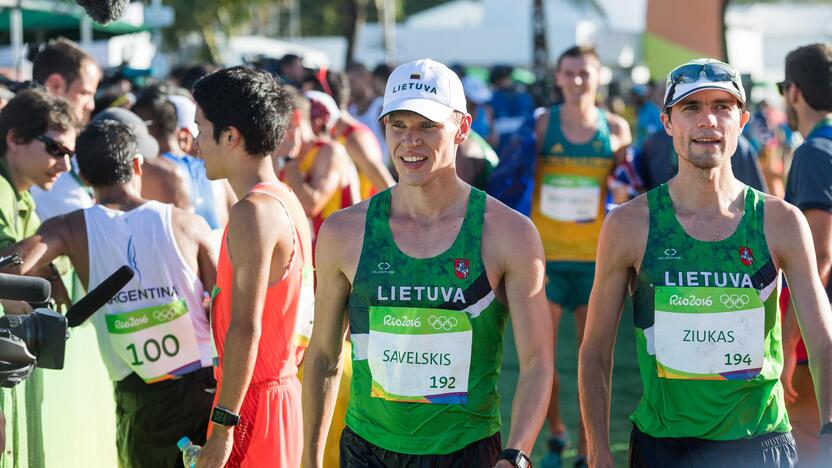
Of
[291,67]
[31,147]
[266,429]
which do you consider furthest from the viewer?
[291,67]

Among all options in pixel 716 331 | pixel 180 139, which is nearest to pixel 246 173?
pixel 716 331

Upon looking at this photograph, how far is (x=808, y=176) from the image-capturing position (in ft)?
16.7

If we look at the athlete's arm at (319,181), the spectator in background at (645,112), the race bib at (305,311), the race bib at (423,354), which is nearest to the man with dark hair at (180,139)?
the athlete's arm at (319,181)

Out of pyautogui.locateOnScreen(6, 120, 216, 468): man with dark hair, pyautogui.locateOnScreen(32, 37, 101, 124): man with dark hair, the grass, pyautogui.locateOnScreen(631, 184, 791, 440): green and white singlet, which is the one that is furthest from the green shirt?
the grass

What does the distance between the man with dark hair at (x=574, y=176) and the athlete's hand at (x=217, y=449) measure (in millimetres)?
4332

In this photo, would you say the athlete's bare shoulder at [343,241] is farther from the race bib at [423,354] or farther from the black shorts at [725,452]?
the black shorts at [725,452]

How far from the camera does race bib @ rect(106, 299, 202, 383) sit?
4.84 meters

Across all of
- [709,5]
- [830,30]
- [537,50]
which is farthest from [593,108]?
[830,30]

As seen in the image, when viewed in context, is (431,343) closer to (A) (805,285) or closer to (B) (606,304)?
(B) (606,304)

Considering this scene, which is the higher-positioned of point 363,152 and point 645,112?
point 645,112

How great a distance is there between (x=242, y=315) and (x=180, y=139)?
3.28 m

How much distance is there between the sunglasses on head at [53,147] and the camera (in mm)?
5504

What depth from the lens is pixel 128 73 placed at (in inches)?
439

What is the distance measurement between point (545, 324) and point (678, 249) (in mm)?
531
